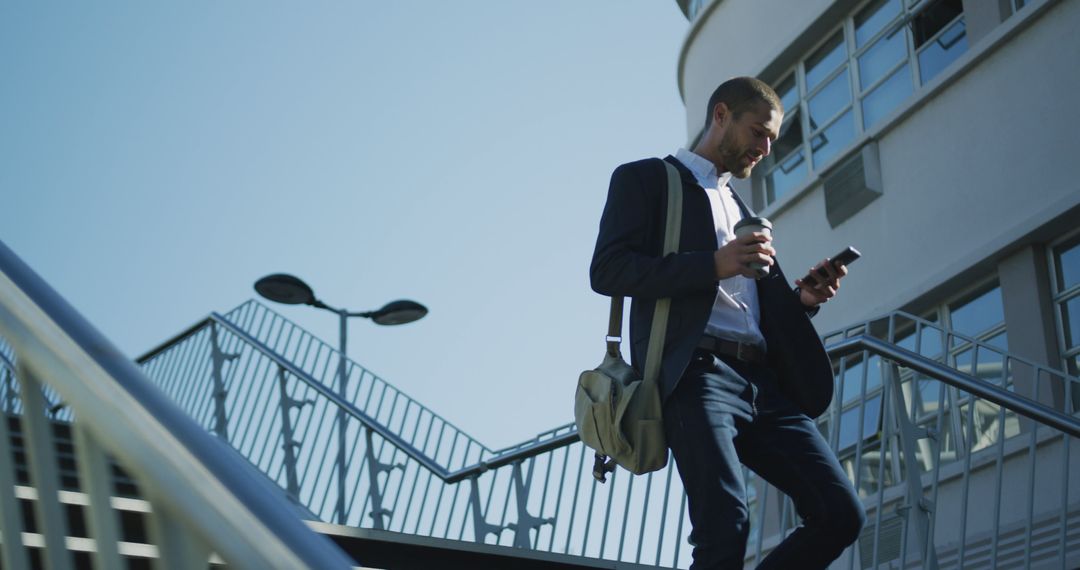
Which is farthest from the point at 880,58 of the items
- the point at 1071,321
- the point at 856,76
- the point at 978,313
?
the point at 1071,321

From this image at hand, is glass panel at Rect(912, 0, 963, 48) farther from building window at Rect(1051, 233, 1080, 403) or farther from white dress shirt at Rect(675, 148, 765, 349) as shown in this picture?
white dress shirt at Rect(675, 148, 765, 349)

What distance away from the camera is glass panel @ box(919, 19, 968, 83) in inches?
473

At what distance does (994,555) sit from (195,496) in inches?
164

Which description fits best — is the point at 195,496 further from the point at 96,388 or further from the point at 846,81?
the point at 846,81

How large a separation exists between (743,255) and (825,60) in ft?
36.4

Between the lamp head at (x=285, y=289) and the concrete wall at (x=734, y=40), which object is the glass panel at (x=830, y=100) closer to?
the concrete wall at (x=734, y=40)

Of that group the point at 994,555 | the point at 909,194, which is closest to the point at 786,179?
the point at 909,194

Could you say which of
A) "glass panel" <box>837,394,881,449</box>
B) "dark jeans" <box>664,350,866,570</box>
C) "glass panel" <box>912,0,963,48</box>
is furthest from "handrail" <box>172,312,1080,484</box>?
"glass panel" <box>912,0,963,48</box>

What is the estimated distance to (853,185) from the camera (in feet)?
41.9

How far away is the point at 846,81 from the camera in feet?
44.8

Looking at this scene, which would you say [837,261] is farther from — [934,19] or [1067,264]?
[934,19]

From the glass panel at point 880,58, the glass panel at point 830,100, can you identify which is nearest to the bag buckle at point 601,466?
the glass panel at point 880,58

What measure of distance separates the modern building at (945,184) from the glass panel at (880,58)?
0.02 meters

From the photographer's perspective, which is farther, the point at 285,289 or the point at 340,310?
the point at 340,310
